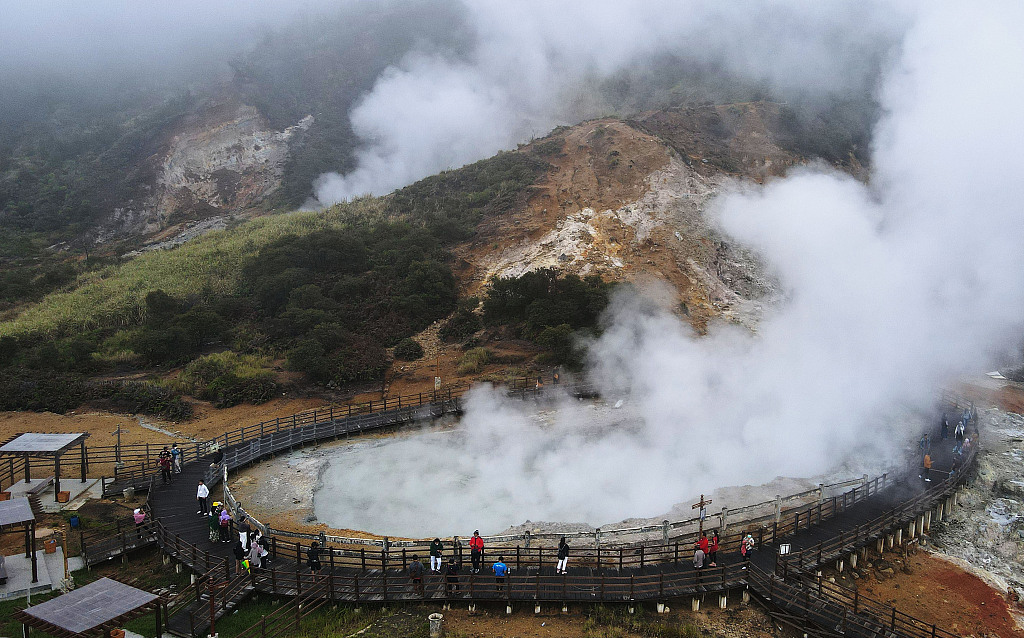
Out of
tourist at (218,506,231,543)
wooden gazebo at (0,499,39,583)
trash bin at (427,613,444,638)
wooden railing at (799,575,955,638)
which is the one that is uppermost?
wooden gazebo at (0,499,39,583)

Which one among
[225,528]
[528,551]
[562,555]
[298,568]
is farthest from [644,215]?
[298,568]

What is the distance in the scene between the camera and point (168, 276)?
36250 millimetres

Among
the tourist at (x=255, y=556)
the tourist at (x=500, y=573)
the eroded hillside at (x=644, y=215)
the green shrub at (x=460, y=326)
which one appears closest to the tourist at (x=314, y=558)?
the tourist at (x=255, y=556)

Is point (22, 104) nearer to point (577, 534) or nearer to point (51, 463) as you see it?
point (51, 463)

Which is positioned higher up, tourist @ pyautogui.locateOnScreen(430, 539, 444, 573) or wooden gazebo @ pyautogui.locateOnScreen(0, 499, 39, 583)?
wooden gazebo @ pyautogui.locateOnScreen(0, 499, 39, 583)

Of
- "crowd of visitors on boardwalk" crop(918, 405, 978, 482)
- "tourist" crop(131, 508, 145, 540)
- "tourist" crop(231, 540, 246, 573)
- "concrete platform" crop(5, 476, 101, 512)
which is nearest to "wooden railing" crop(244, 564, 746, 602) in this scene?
"tourist" crop(231, 540, 246, 573)

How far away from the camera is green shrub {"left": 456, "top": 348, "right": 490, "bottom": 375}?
2825 centimetres

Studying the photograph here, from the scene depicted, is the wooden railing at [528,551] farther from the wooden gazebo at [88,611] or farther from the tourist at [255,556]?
the wooden gazebo at [88,611]

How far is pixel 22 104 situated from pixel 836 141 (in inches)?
3270

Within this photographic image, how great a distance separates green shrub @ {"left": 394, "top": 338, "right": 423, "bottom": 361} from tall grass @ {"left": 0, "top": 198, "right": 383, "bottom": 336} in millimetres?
10422

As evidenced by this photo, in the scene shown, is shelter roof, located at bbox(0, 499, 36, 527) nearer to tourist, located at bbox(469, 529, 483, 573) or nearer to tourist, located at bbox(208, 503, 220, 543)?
tourist, located at bbox(208, 503, 220, 543)

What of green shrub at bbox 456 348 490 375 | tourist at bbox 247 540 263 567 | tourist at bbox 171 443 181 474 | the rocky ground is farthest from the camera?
green shrub at bbox 456 348 490 375

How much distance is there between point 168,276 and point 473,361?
754 inches

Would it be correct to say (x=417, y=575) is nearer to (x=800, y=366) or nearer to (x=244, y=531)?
(x=244, y=531)
